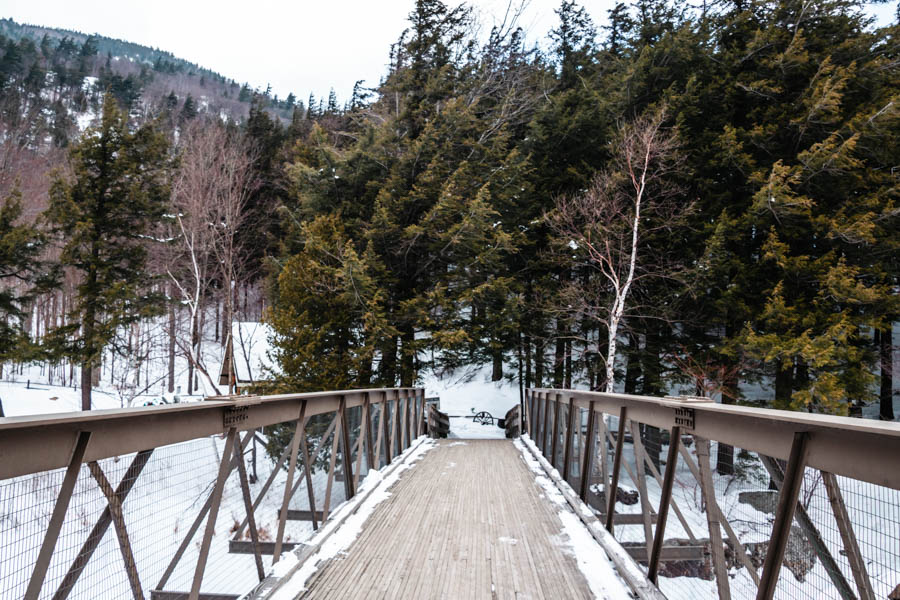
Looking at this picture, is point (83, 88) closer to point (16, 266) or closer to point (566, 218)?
point (16, 266)

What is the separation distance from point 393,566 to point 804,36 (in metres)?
15.2

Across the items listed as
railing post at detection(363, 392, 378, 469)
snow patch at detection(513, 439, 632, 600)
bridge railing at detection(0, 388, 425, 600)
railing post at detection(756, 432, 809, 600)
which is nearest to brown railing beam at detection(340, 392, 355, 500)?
bridge railing at detection(0, 388, 425, 600)

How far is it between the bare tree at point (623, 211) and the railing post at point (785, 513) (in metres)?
9.98

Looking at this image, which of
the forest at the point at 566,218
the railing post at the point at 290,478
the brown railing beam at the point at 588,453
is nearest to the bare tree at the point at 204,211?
the forest at the point at 566,218

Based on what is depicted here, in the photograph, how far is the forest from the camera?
1024 cm

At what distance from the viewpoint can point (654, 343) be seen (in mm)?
13180

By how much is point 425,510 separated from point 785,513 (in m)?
3.09

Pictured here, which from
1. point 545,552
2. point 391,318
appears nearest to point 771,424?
point 545,552

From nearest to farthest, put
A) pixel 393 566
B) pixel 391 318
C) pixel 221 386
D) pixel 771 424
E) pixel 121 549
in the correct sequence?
pixel 771 424 → pixel 121 549 → pixel 393 566 → pixel 391 318 → pixel 221 386

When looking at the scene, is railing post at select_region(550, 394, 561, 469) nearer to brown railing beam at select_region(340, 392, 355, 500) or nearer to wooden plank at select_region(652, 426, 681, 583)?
brown railing beam at select_region(340, 392, 355, 500)

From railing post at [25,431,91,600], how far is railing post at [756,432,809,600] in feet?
7.04

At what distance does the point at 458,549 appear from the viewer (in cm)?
306

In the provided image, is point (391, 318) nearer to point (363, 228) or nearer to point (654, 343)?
point (363, 228)

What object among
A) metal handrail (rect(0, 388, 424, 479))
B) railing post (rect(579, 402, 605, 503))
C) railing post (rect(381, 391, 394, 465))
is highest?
metal handrail (rect(0, 388, 424, 479))
